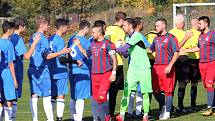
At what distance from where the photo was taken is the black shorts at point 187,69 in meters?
14.0

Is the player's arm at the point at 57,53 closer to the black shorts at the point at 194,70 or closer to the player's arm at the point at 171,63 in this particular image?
the player's arm at the point at 171,63

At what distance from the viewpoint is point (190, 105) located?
598 inches

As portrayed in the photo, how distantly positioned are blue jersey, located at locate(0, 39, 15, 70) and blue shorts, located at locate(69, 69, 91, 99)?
5.53ft

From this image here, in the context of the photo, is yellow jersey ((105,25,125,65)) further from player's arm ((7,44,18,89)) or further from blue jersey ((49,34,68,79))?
player's arm ((7,44,18,89))

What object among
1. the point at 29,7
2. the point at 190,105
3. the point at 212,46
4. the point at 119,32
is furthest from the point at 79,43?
the point at 29,7

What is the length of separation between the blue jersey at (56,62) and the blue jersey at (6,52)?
122cm

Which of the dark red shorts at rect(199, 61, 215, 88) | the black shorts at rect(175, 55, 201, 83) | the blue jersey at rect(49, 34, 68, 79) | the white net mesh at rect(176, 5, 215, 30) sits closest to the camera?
the blue jersey at rect(49, 34, 68, 79)

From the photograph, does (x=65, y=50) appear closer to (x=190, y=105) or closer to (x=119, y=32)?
(x=119, y=32)

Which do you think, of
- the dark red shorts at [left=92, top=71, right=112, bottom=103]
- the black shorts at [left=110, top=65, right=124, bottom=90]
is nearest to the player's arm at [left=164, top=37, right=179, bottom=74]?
the black shorts at [left=110, top=65, right=124, bottom=90]

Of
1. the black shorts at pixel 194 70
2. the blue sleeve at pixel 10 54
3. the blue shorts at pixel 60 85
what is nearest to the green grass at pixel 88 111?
the black shorts at pixel 194 70

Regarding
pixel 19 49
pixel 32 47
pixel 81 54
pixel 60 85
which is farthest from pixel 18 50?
pixel 81 54

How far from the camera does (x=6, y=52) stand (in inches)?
435

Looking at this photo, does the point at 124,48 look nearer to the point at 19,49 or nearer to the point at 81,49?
the point at 81,49

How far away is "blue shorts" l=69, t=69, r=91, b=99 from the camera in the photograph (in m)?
12.2
